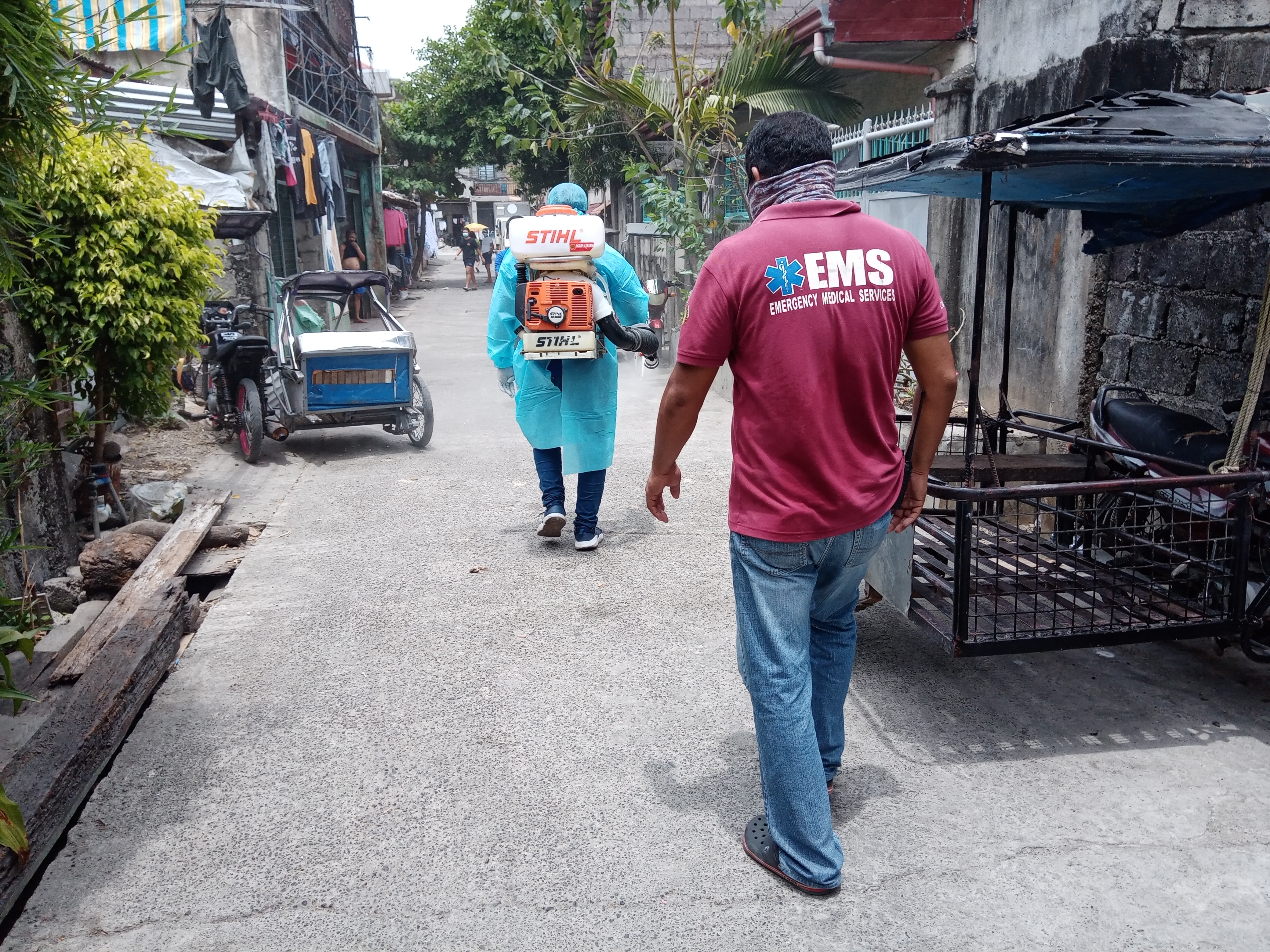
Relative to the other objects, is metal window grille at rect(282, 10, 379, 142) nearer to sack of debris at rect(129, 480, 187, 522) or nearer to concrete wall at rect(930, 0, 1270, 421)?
sack of debris at rect(129, 480, 187, 522)

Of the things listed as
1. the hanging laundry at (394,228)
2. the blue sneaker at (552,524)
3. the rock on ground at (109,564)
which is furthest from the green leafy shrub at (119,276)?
the hanging laundry at (394,228)

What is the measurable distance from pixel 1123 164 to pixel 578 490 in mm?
3322

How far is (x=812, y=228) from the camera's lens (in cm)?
267

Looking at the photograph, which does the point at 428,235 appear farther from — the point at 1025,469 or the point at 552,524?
the point at 1025,469

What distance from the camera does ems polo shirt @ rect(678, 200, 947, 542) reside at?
2.65 meters

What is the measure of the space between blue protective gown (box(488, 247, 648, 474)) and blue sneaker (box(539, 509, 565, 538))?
26cm

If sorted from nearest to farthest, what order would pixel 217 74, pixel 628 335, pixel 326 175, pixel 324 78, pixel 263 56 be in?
pixel 628 335 < pixel 217 74 < pixel 263 56 < pixel 326 175 < pixel 324 78

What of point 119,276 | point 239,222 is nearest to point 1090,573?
point 119,276

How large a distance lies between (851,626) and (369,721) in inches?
73.5

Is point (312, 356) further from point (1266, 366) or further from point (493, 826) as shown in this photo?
point (1266, 366)

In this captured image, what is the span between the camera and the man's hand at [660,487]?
2990 mm

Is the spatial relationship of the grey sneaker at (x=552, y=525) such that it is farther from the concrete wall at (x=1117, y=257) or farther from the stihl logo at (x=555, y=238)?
the concrete wall at (x=1117, y=257)

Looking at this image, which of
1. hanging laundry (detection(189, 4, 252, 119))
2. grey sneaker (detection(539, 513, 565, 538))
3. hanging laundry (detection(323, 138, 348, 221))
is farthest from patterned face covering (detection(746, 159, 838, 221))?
hanging laundry (detection(323, 138, 348, 221))

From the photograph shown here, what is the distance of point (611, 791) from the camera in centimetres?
337
